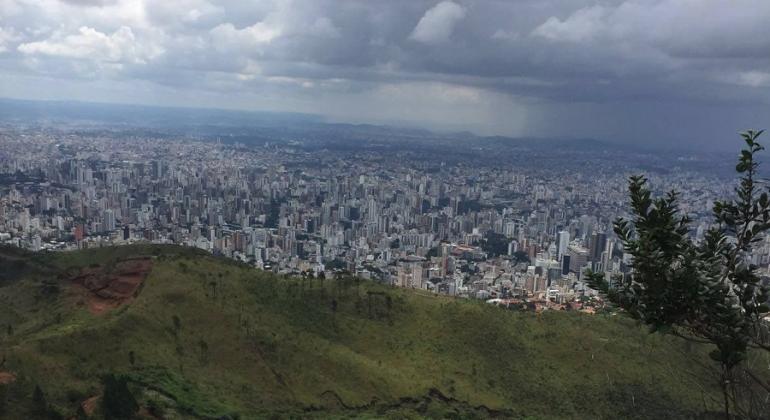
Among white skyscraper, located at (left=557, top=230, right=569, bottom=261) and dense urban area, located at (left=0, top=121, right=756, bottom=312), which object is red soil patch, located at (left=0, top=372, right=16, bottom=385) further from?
white skyscraper, located at (left=557, top=230, right=569, bottom=261)

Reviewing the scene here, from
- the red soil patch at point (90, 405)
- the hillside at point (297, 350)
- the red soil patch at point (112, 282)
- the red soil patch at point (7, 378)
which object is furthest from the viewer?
the red soil patch at point (112, 282)

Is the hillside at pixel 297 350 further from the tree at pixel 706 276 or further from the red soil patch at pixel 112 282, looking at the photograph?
the tree at pixel 706 276

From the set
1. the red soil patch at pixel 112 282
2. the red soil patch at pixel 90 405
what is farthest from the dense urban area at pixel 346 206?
the red soil patch at pixel 90 405

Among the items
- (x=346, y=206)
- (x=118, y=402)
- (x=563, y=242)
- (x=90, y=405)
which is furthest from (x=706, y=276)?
(x=346, y=206)

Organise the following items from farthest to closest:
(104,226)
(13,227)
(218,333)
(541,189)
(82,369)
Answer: (541,189) < (104,226) < (13,227) < (218,333) < (82,369)

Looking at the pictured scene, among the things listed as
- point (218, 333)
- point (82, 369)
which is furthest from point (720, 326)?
point (218, 333)

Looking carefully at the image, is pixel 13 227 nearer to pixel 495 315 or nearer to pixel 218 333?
pixel 218 333
